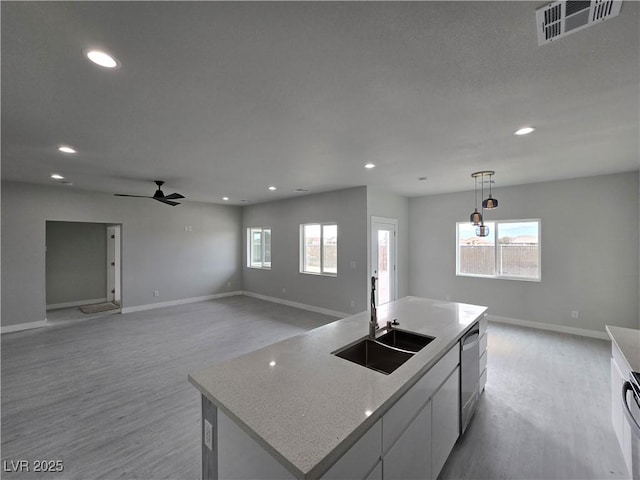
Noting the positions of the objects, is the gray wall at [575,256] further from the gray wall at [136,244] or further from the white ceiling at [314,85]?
the gray wall at [136,244]

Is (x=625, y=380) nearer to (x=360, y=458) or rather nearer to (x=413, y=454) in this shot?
(x=413, y=454)

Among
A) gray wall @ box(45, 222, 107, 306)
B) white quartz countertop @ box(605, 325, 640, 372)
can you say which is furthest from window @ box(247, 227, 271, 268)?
white quartz countertop @ box(605, 325, 640, 372)

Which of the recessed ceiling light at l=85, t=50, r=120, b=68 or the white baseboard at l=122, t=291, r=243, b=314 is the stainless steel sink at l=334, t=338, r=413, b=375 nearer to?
the recessed ceiling light at l=85, t=50, r=120, b=68

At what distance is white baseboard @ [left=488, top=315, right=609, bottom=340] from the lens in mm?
4328

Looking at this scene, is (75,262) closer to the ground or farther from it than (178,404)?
farther from it

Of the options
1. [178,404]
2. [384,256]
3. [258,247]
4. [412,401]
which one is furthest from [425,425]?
[258,247]

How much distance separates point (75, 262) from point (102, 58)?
24.4ft

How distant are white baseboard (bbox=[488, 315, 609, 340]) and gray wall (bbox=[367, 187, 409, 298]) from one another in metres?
1.89

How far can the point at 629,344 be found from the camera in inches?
76.8

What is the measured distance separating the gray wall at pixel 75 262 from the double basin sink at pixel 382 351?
26.6 feet

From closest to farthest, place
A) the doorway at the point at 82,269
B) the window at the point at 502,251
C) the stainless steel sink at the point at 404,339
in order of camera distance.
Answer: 1. the stainless steel sink at the point at 404,339
2. the window at the point at 502,251
3. the doorway at the point at 82,269

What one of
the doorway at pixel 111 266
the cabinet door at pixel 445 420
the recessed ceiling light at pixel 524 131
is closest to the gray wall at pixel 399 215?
the recessed ceiling light at pixel 524 131

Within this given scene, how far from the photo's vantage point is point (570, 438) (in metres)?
2.18

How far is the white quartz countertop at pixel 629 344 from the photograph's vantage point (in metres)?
1.70
